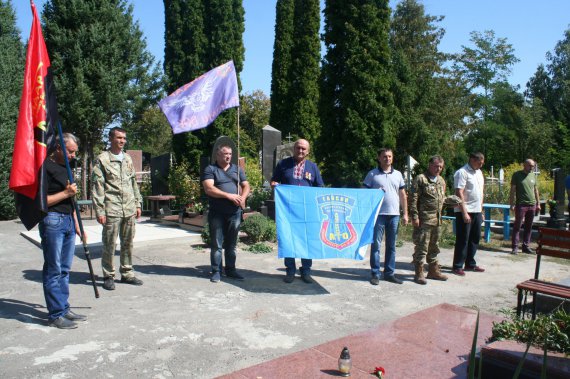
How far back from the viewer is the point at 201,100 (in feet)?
23.6

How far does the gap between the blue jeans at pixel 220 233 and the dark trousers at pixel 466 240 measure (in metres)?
3.44

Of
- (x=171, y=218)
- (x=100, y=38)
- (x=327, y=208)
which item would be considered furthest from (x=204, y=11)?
(x=327, y=208)

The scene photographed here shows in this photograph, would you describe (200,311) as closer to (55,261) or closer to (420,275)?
(55,261)

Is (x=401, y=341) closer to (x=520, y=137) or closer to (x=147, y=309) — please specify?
(x=147, y=309)

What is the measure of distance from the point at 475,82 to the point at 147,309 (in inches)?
2002

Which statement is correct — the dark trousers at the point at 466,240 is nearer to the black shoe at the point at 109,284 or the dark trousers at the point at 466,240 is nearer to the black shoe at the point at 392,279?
the black shoe at the point at 392,279

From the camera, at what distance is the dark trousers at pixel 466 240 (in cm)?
722

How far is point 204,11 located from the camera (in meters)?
17.7

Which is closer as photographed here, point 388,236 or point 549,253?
point 549,253

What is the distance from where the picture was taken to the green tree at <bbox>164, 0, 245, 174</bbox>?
56.4 ft

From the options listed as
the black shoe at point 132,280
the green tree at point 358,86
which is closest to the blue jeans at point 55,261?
the black shoe at point 132,280

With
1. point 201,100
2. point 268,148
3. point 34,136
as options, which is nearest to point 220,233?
point 201,100

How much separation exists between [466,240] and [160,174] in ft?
37.4

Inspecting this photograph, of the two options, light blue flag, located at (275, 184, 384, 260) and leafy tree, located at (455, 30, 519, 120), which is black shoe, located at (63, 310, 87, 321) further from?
leafy tree, located at (455, 30, 519, 120)
